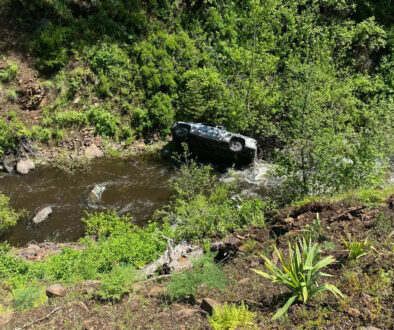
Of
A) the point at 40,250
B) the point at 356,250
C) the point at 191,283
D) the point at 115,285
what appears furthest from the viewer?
the point at 40,250

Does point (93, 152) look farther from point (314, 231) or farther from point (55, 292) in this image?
point (314, 231)

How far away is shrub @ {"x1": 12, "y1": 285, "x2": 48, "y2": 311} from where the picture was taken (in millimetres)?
Result: 5719

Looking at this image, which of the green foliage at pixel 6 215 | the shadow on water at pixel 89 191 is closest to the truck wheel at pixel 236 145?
the shadow on water at pixel 89 191

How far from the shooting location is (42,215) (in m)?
10.4

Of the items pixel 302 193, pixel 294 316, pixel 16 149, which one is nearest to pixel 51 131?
pixel 16 149

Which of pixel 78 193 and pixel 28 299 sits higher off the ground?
pixel 28 299

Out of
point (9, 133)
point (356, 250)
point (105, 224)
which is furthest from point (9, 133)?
point (356, 250)

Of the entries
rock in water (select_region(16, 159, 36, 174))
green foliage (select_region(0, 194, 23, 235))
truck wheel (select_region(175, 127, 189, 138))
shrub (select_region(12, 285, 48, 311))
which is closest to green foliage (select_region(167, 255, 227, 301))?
shrub (select_region(12, 285, 48, 311))

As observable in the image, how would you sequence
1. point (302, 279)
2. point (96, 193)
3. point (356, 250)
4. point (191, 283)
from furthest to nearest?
point (96, 193), point (191, 283), point (356, 250), point (302, 279)

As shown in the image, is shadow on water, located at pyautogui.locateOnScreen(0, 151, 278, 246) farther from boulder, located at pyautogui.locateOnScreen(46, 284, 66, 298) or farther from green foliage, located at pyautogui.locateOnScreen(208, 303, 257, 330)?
green foliage, located at pyautogui.locateOnScreen(208, 303, 257, 330)

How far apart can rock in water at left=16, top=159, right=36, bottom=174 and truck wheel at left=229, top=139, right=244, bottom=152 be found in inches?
283

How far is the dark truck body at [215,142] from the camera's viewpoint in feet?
40.9

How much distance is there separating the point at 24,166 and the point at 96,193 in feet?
10.5

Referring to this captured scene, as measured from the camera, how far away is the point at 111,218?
9938 mm
